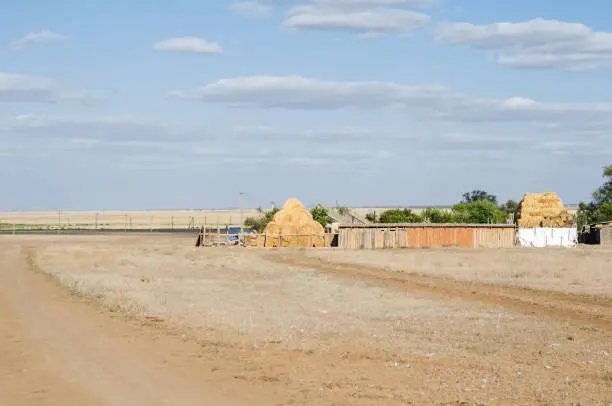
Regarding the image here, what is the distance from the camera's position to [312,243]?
6819 centimetres

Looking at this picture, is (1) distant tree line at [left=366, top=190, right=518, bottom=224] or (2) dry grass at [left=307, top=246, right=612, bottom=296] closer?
(2) dry grass at [left=307, top=246, right=612, bottom=296]

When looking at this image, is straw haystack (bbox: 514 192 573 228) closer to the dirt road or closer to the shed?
the shed

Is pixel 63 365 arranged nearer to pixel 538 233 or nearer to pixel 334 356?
pixel 334 356

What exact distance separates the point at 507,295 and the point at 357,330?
10.9 m

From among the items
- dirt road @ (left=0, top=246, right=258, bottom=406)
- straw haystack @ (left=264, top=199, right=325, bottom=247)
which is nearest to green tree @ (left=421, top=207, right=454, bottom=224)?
straw haystack @ (left=264, top=199, right=325, bottom=247)

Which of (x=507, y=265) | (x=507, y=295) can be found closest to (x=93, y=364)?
(x=507, y=295)

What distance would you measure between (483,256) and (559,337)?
36064mm

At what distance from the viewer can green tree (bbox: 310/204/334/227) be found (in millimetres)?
78750

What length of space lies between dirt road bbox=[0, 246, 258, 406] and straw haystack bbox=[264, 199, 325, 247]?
44.2 meters

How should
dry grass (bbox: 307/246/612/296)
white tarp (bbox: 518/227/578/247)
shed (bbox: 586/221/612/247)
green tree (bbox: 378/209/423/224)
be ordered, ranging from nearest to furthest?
dry grass (bbox: 307/246/612/296), white tarp (bbox: 518/227/578/247), shed (bbox: 586/221/612/247), green tree (bbox: 378/209/423/224)

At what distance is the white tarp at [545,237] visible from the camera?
2815 inches

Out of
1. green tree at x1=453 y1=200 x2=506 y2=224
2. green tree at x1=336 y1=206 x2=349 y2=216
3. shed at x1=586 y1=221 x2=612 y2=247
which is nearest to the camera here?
shed at x1=586 y1=221 x2=612 y2=247

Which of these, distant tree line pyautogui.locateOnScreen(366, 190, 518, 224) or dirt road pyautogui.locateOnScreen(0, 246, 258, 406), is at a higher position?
distant tree line pyautogui.locateOnScreen(366, 190, 518, 224)

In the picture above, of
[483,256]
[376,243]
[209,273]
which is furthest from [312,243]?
[209,273]
